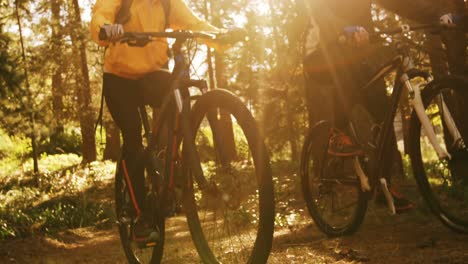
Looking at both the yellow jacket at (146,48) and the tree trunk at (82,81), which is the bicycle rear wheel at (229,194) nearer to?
the yellow jacket at (146,48)

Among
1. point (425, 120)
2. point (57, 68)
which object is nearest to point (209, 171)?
point (425, 120)

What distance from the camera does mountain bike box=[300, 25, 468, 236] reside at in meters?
4.29

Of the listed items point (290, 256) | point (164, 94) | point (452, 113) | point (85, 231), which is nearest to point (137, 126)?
point (164, 94)

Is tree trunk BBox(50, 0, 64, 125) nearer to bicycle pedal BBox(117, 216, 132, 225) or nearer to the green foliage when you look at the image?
the green foliage

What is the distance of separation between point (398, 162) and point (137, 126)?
776cm

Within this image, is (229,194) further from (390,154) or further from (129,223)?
(390,154)

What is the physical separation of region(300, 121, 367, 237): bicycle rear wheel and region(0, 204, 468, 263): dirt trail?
0.52 ft

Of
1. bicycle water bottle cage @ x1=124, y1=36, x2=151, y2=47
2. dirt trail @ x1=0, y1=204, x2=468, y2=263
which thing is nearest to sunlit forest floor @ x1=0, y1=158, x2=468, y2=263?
dirt trail @ x1=0, y1=204, x2=468, y2=263

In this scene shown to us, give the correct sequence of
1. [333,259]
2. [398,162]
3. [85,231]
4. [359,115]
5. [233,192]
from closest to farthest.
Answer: [233,192] < [333,259] < [359,115] < [85,231] < [398,162]

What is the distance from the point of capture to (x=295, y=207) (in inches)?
335

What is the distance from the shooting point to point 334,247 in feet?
16.3

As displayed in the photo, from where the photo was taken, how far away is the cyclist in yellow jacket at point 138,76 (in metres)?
4.64

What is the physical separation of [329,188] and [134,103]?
6.73 feet

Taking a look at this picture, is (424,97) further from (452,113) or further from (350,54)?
(350,54)
